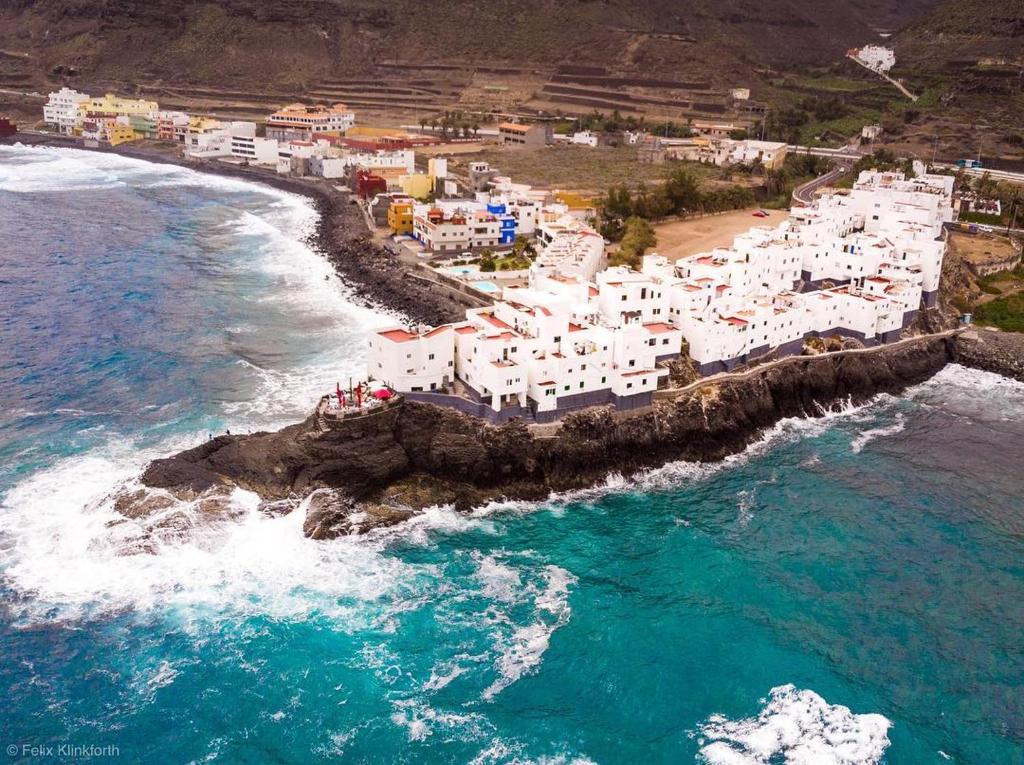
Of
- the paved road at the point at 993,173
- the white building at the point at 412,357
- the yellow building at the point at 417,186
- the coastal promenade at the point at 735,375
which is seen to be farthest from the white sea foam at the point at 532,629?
the paved road at the point at 993,173

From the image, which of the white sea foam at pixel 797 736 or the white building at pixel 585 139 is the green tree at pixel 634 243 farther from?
the white building at pixel 585 139

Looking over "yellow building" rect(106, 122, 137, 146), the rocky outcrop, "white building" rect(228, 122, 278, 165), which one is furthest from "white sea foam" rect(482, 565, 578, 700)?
"yellow building" rect(106, 122, 137, 146)

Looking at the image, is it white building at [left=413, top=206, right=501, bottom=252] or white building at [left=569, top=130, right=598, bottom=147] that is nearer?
white building at [left=413, top=206, right=501, bottom=252]

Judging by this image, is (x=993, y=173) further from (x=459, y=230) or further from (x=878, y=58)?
(x=878, y=58)

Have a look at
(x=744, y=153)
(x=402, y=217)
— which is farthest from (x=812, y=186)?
(x=402, y=217)

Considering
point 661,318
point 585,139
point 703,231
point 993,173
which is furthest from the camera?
point 585,139

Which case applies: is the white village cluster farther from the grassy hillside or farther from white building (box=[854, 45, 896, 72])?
the grassy hillside

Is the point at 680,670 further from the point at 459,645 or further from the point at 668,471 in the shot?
the point at 668,471
